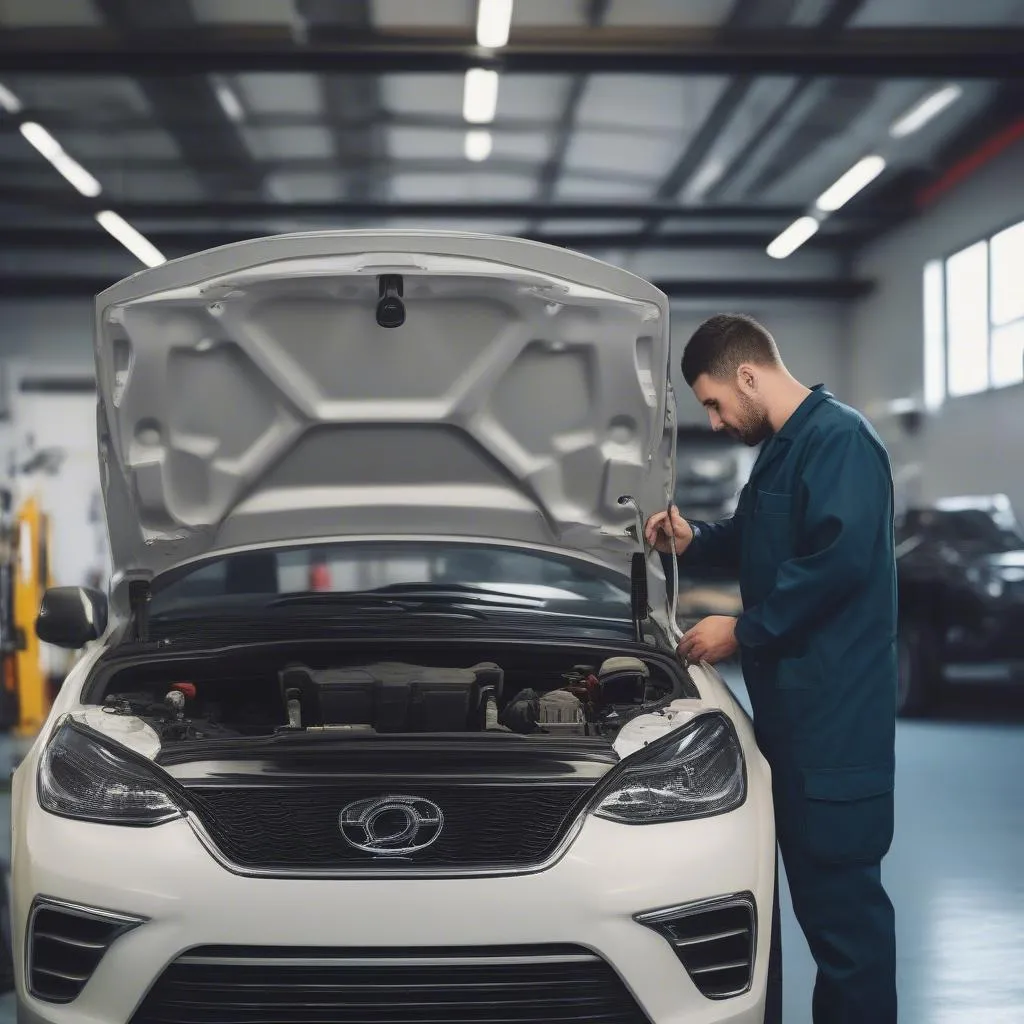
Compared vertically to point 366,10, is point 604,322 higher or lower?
lower

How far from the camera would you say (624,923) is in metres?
1.92

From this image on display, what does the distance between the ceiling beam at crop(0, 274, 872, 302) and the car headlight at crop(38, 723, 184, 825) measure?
501 inches

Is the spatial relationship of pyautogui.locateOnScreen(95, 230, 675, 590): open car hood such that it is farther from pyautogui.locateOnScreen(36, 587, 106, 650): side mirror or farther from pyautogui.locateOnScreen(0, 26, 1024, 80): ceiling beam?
pyautogui.locateOnScreen(0, 26, 1024, 80): ceiling beam

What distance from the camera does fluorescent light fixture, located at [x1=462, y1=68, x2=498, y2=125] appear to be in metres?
8.62

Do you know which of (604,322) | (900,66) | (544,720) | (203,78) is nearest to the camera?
(544,720)

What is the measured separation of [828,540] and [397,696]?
0.87m

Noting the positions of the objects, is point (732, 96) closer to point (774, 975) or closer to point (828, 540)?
point (828, 540)

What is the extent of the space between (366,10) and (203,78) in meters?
2.32

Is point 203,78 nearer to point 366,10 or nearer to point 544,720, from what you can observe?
point 366,10

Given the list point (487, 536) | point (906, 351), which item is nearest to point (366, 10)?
point (487, 536)

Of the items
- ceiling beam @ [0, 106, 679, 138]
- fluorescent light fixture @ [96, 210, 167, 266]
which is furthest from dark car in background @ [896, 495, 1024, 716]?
fluorescent light fixture @ [96, 210, 167, 266]

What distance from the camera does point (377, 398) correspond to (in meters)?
2.86

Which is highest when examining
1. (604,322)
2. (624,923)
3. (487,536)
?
(604,322)

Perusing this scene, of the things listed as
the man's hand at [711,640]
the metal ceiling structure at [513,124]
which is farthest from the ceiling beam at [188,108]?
the man's hand at [711,640]
